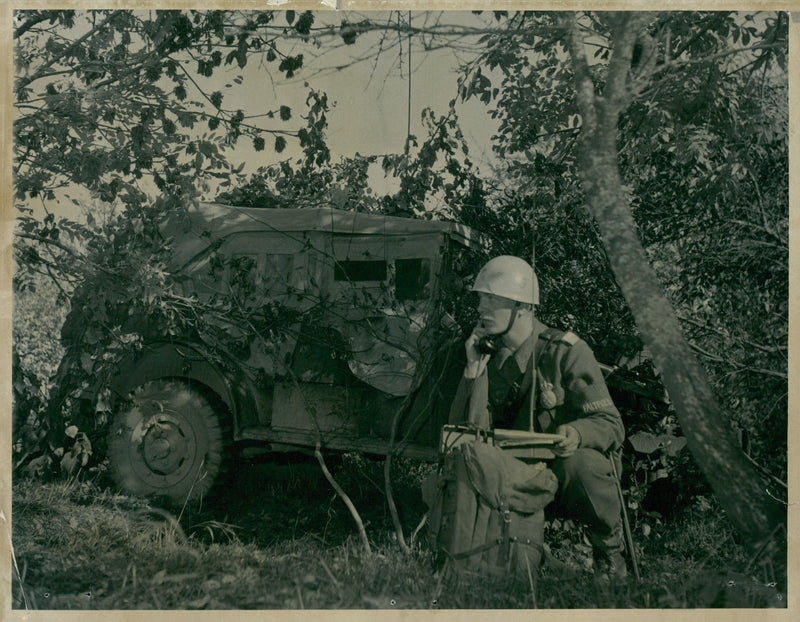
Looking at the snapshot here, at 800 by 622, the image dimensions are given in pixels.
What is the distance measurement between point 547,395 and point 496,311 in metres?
0.55

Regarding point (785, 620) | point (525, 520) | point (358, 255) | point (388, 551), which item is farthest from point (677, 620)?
point (358, 255)

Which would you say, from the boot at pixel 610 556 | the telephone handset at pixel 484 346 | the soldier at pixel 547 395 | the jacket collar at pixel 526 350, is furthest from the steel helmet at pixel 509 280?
the boot at pixel 610 556

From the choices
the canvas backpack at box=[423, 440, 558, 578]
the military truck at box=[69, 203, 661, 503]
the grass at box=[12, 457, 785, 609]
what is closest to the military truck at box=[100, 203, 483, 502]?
the military truck at box=[69, 203, 661, 503]

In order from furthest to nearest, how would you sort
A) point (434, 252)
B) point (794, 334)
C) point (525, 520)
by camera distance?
1. point (434, 252)
2. point (794, 334)
3. point (525, 520)

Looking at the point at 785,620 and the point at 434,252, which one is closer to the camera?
the point at 785,620

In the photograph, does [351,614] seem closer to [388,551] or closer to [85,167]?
[388,551]

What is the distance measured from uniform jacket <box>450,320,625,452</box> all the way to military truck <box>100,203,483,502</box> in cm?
39

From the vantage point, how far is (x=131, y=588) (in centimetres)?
481

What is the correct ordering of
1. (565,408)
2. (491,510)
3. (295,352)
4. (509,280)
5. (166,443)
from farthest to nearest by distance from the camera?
(166,443)
(295,352)
(509,280)
(565,408)
(491,510)

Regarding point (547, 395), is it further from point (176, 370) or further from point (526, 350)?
point (176, 370)

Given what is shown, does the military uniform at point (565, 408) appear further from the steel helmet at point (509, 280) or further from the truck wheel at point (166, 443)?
the truck wheel at point (166, 443)

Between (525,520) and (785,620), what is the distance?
1558 mm

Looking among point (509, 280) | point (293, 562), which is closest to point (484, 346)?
point (509, 280)

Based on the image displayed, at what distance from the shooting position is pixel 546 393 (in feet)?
15.7
